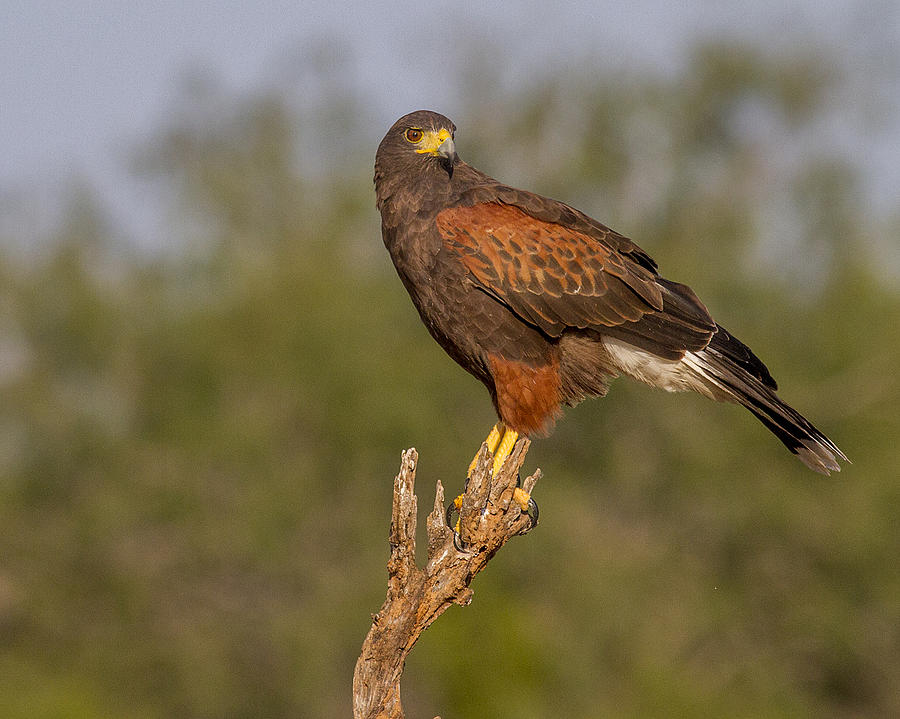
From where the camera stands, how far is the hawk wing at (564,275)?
797 centimetres

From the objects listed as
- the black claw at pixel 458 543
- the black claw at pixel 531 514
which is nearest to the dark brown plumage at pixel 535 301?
the black claw at pixel 531 514

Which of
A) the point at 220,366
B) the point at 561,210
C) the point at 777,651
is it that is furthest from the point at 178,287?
the point at 561,210

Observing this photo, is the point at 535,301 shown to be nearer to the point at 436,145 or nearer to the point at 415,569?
the point at 436,145

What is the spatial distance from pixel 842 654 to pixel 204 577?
51.7 feet

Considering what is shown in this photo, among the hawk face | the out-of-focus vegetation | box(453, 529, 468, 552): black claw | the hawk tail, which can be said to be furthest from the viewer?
the out-of-focus vegetation

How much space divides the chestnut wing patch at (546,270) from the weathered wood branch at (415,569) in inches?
51.6

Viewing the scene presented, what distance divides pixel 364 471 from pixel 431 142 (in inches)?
964

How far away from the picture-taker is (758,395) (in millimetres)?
7992

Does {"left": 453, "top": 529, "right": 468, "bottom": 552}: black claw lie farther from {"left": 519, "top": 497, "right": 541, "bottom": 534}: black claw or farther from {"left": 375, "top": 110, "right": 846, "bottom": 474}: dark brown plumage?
{"left": 375, "top": 110, "right": 846, "bottom": 474}: dark brown plumage

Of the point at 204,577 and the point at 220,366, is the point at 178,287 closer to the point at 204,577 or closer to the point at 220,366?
the point at 220,366

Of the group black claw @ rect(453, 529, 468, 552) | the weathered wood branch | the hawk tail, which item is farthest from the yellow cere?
black claw @ rect(453, 529, 468, 552)

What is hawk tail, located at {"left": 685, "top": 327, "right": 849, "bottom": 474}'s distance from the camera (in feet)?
26.0

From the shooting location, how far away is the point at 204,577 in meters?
31.0

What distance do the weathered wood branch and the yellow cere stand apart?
2157 mm
